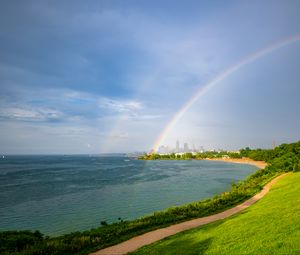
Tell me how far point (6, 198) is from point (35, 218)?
1888 cm

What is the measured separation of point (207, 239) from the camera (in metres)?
16.3

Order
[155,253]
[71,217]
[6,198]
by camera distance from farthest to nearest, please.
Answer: [6,198], [71,217], [155,253]

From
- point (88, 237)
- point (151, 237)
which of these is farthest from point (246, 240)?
point (88, 237)

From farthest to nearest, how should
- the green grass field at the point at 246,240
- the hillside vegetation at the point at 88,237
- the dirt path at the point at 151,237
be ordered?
the hillside vegetation at the point at 88,237, the dirt path at the point at 151,237, the green grass field at the point at 246,240

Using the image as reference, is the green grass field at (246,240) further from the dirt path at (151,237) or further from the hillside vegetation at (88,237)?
the hillside vegetation at (88,237)

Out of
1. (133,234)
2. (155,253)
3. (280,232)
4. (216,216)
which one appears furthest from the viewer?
(216,216)

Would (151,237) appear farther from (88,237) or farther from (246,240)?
(246,240)

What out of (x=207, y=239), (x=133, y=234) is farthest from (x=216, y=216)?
(x=207, y=239)

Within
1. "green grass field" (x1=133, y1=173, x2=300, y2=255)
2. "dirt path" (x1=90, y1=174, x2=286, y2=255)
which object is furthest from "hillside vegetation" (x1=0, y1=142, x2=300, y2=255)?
"green grass field" (x1=133, y1=173, x2=300, y2=255)

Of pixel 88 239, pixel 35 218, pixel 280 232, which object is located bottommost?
pixel 35 218

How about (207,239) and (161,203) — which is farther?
(161,203)

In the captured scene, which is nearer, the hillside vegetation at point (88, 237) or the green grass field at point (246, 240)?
the green grass field at point (246, 240)

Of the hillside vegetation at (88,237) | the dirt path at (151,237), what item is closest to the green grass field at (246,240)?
the dirt path at (151,237)

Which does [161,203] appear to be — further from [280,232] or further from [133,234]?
[280,232]
